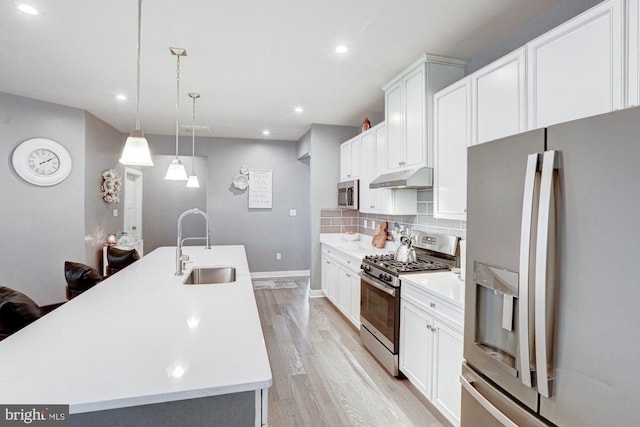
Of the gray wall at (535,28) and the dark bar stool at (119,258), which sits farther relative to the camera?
the dark bar stool at (119,258)

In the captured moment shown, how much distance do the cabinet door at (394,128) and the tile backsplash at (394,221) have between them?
428mm

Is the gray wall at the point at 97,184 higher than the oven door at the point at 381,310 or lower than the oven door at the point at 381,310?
higher

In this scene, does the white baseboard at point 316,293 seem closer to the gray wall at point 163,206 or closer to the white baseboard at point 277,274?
the white baseboard at point 277,274

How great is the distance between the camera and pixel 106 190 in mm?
4699

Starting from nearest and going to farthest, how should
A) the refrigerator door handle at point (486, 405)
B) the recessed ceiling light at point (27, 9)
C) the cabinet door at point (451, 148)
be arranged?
the refrigerator door handle at point (486, 405) < the recessed ceiling light at point (27, 9) < the cabinet door at point (451, 148)

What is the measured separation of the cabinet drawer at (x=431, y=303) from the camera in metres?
1.79

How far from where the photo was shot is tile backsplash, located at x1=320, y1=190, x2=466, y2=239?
2742 millimetres

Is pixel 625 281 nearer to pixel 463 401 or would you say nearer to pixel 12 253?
pixel 463 401

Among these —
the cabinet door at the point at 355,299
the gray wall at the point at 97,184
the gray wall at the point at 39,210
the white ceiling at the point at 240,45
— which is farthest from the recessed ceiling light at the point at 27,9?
the cabinet door at the point at 355,299

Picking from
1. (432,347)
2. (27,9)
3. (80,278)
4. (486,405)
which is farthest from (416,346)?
(27,9)

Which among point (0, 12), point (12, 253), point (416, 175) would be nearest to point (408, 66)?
point (416, 175)

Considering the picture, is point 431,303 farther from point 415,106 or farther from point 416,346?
point 415,106

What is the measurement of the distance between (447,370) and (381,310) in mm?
798

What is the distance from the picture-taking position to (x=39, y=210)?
3879mm
